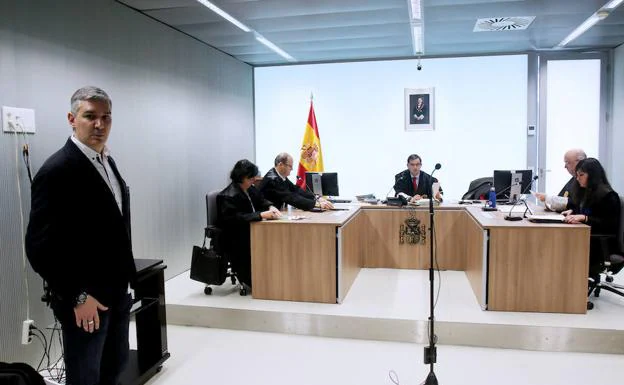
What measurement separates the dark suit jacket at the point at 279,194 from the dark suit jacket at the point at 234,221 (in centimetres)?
61

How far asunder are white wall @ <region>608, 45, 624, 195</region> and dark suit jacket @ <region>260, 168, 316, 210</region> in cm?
419

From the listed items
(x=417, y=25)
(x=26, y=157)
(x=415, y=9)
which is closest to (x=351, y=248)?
(x=415, y=9)

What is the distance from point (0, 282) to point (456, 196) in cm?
563

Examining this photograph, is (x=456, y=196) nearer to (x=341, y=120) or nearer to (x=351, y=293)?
(x=341, y=120)

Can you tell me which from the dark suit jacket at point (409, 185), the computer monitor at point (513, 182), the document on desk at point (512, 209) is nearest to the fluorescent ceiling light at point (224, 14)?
the dark suit jacket at point (409, 185)

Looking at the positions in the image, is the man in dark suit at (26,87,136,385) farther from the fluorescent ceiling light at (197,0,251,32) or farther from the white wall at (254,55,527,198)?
the white wall at (254,55,527,198)

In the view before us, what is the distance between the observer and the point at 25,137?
2.90 m

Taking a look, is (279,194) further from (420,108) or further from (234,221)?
(420,108)

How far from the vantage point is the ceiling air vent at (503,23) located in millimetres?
4688

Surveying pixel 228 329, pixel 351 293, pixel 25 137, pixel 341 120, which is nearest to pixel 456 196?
pixel 341 120

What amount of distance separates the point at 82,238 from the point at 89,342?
41cm

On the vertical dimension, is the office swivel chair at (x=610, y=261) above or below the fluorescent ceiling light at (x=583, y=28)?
below

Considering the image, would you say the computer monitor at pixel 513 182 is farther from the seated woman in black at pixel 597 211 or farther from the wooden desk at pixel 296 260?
the wooden desk at pixel 296 260

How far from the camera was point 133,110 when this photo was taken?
406cm
